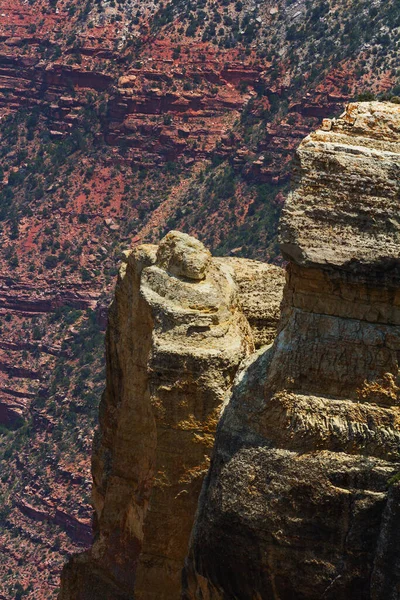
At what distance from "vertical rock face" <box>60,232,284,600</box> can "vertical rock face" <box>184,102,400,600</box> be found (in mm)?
2741

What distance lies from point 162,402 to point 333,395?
3635 millimetres

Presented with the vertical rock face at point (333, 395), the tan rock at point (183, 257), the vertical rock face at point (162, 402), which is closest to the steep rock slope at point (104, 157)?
the vertical rock face at point (162, 402)

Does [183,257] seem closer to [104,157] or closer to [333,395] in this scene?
[333,395]

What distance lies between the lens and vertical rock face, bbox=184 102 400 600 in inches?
539

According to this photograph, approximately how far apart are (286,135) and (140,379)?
367 ft

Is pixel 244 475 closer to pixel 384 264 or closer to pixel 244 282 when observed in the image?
pixel 384 264

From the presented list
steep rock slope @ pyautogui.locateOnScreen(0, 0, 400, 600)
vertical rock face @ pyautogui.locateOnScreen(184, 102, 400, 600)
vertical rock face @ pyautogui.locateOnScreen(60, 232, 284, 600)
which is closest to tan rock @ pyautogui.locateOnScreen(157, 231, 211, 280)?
vertical rock face @ pyautogui.locateOnScreen(60, 232, 284, 600)

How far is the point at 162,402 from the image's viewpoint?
1734cm

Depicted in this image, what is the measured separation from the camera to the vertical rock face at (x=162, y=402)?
17.3 meters

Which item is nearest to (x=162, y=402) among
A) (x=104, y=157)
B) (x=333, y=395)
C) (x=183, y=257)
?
(x=183, y=257)

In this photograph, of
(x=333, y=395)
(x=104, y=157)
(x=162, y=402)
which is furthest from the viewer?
(x=104, y=157)

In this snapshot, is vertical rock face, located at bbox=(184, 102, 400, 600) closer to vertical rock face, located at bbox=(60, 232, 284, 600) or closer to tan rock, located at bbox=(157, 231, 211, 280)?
vertical rock face, located at bbox=(60, 232, 284, 600)

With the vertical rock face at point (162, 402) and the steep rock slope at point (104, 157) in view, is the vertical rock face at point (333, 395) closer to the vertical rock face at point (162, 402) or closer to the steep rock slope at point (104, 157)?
the vertical rock face at point (162, 402)

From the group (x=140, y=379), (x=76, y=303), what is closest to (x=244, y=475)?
(x=140, y=379)
